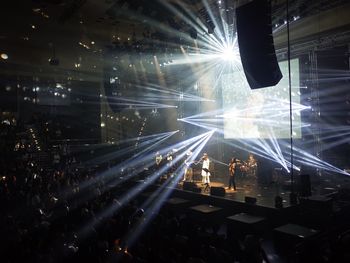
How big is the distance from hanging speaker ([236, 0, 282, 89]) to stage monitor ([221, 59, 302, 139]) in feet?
28.7

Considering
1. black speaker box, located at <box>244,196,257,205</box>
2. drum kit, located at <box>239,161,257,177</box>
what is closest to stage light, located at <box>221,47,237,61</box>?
drum kit, located at <box>239,161,257,177</box>

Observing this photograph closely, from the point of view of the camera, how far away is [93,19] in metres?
14.4

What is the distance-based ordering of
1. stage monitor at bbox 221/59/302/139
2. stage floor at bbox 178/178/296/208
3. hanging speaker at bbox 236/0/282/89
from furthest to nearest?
1. stage monitor at bbox 221/59/302/139
2. stage floor at bbox 178/178/296/208
3. hanging speaker at bbox 236/0/282/89

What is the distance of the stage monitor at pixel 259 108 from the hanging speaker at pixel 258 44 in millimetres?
8738

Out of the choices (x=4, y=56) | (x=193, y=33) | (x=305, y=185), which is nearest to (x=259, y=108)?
(x=193, y=33)

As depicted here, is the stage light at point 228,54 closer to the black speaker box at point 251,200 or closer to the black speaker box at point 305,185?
the black speaker box at point 251,200

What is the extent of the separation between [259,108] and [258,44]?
959cm

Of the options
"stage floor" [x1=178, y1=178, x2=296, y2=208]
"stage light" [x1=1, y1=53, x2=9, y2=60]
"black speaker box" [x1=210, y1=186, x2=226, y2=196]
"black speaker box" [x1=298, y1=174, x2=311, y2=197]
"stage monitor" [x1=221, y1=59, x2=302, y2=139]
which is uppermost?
"stage light" [x1=1, y1=53, x2=9, y2=60]

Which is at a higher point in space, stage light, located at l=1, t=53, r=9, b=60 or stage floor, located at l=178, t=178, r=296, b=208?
stage light, located at l=1, t=53, r=9, b=60

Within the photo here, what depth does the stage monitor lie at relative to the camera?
1494cm

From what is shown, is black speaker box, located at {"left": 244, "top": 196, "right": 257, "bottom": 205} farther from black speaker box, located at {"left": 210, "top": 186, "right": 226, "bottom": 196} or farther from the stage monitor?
Result: the stage monitor

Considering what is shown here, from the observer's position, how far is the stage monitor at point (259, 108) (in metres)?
14.9

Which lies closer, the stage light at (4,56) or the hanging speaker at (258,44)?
the hanging speaker at (258,44)

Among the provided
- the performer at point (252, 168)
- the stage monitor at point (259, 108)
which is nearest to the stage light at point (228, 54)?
the stage monitor at point (259, 108)
